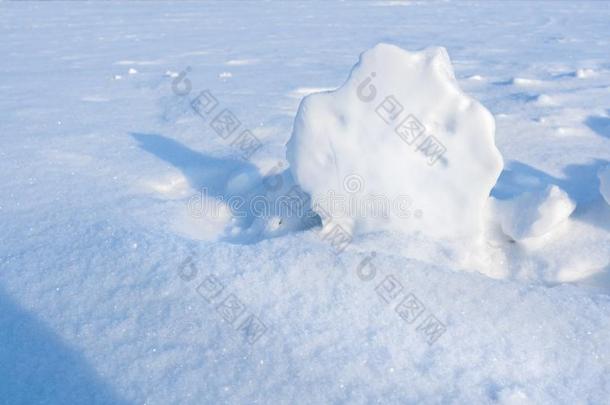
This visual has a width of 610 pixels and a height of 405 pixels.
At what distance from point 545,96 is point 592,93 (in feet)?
1.48

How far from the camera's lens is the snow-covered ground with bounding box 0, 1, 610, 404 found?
141cm

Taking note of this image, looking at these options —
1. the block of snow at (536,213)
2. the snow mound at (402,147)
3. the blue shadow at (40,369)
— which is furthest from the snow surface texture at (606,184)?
the blue shadow at (40,369)

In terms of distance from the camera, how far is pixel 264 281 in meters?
1.71

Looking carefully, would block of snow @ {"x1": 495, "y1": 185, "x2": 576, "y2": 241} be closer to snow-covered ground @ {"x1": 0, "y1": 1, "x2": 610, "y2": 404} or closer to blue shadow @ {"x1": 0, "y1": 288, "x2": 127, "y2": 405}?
snow-covered ground @ {"x1": 0, "y1": 1, "x2": 610, "y2": 404}

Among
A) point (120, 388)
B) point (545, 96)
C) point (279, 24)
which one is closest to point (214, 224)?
point (120, 388)

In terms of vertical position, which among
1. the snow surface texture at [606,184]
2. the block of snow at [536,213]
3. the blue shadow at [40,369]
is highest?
the snow surface texture at [606,184]

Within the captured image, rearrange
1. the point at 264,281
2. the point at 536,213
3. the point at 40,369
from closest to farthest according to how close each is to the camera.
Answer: the point at 40,369, the point at 264,281, the point at 536,213

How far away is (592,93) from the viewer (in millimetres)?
3807

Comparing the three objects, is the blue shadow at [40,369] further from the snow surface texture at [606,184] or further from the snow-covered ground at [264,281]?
the snow surface texture at [606,184]

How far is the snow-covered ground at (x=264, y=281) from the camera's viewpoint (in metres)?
1.41

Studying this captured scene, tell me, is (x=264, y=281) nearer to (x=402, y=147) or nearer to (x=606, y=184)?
(x=402, y=147)

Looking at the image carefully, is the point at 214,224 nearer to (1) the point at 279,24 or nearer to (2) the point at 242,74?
(2) the point at 242,74

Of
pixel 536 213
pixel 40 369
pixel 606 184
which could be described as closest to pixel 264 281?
pixel 40 369

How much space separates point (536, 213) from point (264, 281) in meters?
1.01
